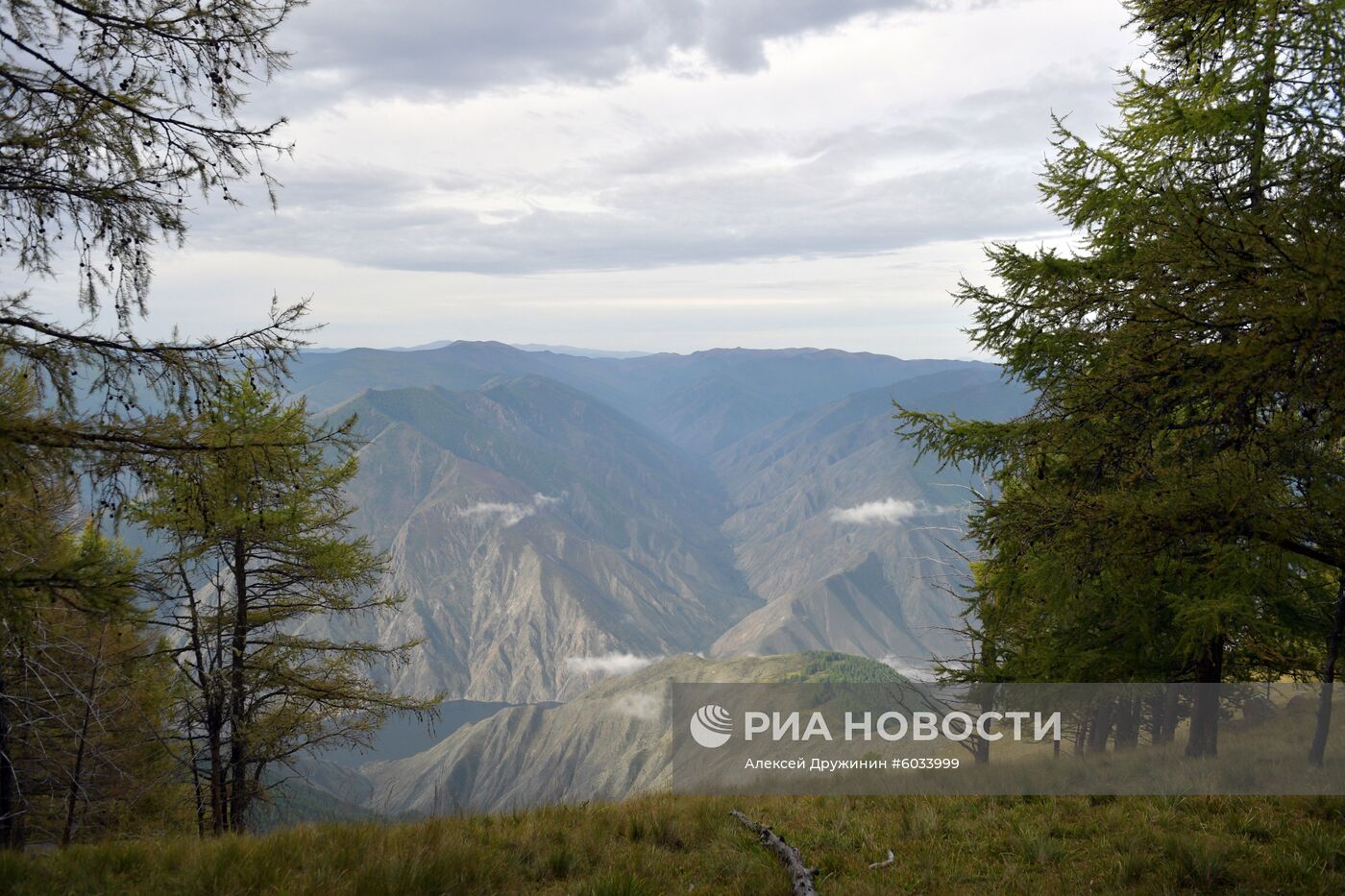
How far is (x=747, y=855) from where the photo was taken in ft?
16.8

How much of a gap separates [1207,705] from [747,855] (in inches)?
292

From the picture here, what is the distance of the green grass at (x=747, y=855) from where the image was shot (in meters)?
4.55

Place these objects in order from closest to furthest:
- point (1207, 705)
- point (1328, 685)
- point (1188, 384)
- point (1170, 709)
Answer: point (1188, 384)
point (1328, 685)
point (1207, 705)
point (1170, 709)

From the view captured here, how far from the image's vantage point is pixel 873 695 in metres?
16.7

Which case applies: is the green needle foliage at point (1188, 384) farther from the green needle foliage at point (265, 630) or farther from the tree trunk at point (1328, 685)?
the green needle foliage at point (265, 630)

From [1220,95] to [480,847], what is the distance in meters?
9.98

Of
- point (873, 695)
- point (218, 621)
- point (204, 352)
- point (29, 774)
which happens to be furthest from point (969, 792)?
point (29, 774)

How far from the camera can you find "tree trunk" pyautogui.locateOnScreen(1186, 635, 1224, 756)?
344 inches

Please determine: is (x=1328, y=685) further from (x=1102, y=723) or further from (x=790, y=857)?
(x=1102, y=723)

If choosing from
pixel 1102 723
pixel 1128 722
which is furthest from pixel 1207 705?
pixel 1102 723

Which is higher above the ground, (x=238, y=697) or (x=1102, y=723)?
(x=238, y=697)

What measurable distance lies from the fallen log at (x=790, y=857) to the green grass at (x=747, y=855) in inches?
3.6

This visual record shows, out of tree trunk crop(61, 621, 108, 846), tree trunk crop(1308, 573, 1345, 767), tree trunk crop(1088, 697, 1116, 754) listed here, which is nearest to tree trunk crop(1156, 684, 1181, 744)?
tree trunk crop(1088, 697, 1116, 754)

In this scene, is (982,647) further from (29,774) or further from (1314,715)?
(29,774)
